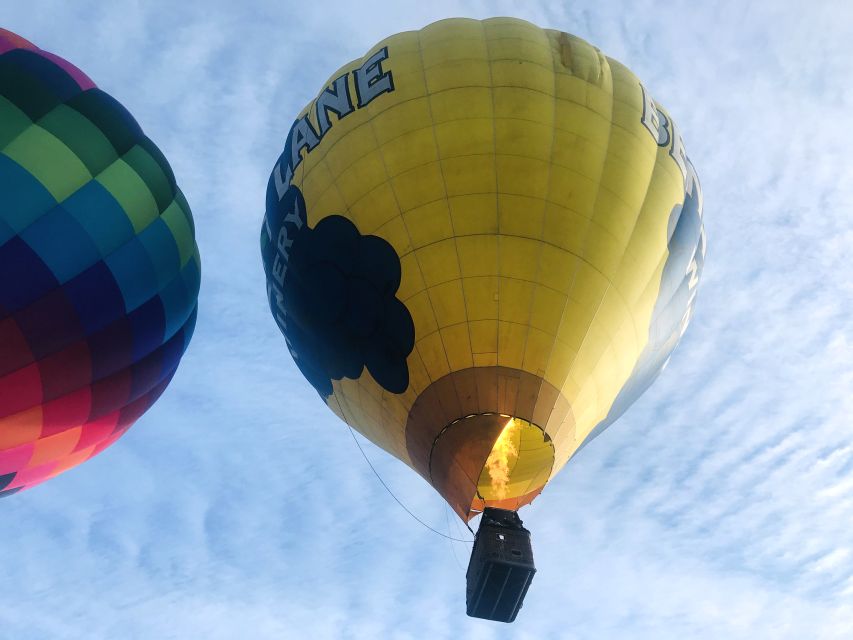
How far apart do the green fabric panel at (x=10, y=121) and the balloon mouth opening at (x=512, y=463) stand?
496 cm

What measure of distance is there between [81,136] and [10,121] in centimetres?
65

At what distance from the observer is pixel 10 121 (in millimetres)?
7574

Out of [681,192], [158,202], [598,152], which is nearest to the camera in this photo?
[598,152]

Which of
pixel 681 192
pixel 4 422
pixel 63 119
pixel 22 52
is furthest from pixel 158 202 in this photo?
pixel 681 192

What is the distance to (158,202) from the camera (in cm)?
859

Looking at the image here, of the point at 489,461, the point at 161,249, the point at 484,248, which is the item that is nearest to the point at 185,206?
the point at 161,249

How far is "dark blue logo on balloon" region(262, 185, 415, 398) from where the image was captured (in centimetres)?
699

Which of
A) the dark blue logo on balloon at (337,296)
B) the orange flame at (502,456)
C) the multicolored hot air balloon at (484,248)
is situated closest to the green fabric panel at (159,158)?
the dark blue logo on balloon at (337,296)

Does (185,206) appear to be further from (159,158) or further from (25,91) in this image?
(25,91)

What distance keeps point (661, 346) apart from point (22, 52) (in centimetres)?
672

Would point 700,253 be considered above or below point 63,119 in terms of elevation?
above

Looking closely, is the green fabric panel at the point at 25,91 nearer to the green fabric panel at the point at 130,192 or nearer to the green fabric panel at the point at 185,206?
the green fabric panel at the point at 130,192

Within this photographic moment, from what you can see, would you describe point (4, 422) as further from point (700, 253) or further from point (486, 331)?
point (700, 253)

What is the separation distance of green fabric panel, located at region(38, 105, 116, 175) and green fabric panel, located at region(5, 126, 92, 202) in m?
0.08
